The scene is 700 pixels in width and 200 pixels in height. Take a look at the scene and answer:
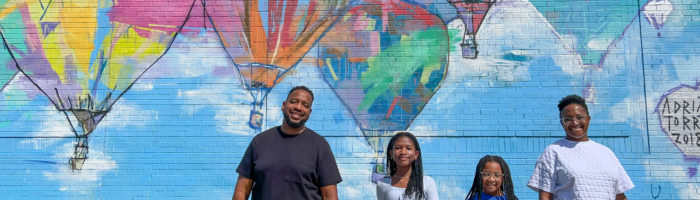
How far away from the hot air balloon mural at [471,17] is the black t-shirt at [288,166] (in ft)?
12.3

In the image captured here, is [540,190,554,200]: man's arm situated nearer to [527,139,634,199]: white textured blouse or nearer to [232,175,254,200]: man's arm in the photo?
[527,139,634,199]: white textured blouse

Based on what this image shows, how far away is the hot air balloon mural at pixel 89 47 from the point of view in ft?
22.1

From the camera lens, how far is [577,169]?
10.6 feet

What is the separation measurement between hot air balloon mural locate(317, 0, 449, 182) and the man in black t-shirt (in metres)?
3.28

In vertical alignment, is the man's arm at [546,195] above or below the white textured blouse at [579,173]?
below

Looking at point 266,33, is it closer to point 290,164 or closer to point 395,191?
point 395,191

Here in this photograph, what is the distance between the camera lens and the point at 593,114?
21.4ft

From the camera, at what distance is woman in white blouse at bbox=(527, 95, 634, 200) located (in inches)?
127

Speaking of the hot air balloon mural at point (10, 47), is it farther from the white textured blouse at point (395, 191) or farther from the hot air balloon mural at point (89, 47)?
the white textured blouse at point (395, 191)

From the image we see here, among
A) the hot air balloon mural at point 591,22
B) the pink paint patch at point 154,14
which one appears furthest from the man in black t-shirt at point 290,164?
the hot air balloon mural at point 591,22

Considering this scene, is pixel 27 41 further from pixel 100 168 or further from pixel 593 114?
pixel 593 114

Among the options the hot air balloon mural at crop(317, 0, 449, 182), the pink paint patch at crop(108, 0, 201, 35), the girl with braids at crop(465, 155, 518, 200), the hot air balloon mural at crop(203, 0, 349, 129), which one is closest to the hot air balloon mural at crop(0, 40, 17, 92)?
the pink paint patch at crop(108, 0, 201, 35)

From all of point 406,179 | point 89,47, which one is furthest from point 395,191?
point 89,47

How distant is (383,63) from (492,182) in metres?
3.11
